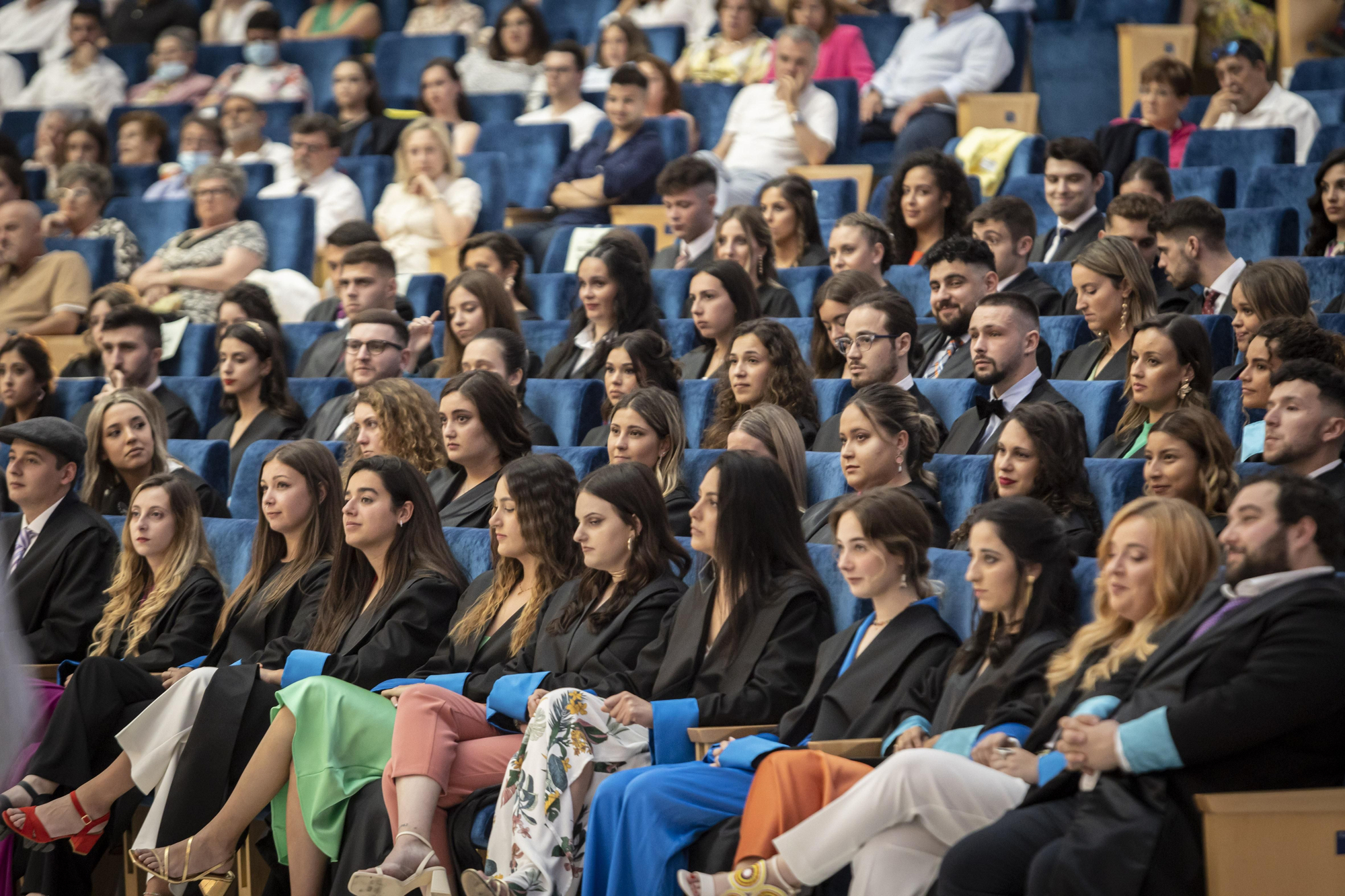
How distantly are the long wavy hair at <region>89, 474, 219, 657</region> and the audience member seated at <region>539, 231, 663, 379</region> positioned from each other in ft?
3.43

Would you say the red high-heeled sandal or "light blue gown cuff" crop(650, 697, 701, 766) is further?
the red high-heeled sandal

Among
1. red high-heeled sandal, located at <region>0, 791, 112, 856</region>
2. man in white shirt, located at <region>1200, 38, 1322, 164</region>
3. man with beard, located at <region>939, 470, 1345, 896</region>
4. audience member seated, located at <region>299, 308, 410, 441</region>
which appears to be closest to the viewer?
man with beard, located at <region>939, 470, 1345, 896</region>

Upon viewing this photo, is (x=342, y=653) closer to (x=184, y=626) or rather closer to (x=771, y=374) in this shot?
(x=184, y=626)

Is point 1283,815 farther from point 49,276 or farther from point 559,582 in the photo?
point 49,276

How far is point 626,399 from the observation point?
3.32 m

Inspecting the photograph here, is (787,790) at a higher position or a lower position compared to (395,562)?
higher

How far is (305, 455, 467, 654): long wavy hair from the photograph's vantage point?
3.17 metres

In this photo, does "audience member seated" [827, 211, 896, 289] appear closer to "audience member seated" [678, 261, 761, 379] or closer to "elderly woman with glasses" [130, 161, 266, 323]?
"audience member seated" [678, 261, 761, 379]

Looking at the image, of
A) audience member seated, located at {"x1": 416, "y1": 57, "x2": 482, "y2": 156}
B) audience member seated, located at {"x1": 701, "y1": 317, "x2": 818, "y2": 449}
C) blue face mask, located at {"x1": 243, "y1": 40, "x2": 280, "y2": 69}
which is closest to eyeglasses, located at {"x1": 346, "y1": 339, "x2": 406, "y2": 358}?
audience member seated, located at {"x1": 701, "y1": 317, "x2": 818, "y2": 449}

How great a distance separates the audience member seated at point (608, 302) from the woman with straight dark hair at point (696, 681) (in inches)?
47.3

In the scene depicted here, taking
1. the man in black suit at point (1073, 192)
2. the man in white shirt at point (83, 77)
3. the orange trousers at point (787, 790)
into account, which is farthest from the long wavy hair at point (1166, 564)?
the man in white shirt at point (83, 77)

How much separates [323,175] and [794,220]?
1888 millimetres

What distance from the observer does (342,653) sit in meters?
3.13

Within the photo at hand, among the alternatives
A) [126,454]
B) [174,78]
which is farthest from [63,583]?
[174,78]
